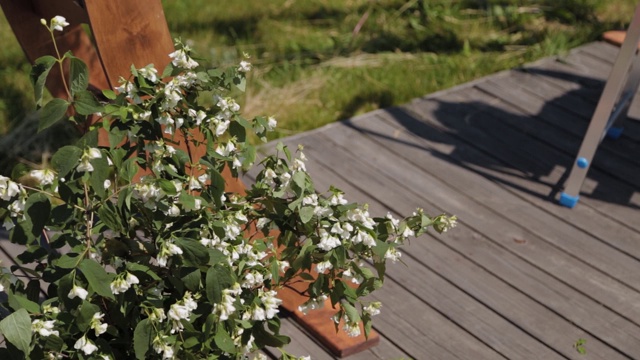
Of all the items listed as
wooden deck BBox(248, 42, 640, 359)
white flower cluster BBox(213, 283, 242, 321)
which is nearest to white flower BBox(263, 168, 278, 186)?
white flower cluster BBox(213, 283, 242, 321)

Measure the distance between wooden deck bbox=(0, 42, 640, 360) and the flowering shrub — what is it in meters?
0.63

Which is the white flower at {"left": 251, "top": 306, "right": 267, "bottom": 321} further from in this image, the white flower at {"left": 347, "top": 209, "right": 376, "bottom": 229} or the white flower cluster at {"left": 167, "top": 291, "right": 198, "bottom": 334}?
the white flower at {"left": 347, "top": 209, "right": 376, "bottom": 229}

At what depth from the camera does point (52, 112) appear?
197cm

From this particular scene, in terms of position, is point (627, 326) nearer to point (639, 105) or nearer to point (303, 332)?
point (303, 332)

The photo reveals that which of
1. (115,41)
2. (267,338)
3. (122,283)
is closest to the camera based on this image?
(122,283)

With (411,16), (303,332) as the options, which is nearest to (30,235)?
(303,332)

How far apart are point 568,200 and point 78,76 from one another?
244 centimetres

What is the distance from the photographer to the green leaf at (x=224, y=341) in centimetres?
208

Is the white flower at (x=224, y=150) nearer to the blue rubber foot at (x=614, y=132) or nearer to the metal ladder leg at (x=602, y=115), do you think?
the metal ladder leg at (x=602, y=115)

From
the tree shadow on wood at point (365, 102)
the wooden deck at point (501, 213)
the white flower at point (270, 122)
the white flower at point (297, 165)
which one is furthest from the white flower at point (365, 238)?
the tree shadow on wood at point (365, 102)

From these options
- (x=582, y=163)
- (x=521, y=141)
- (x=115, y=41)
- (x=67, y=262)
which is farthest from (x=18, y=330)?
(x=521, y=141)

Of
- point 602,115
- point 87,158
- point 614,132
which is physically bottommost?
point 614,132

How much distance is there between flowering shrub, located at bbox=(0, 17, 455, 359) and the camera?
1976mm

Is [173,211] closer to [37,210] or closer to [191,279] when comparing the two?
[191,279]
